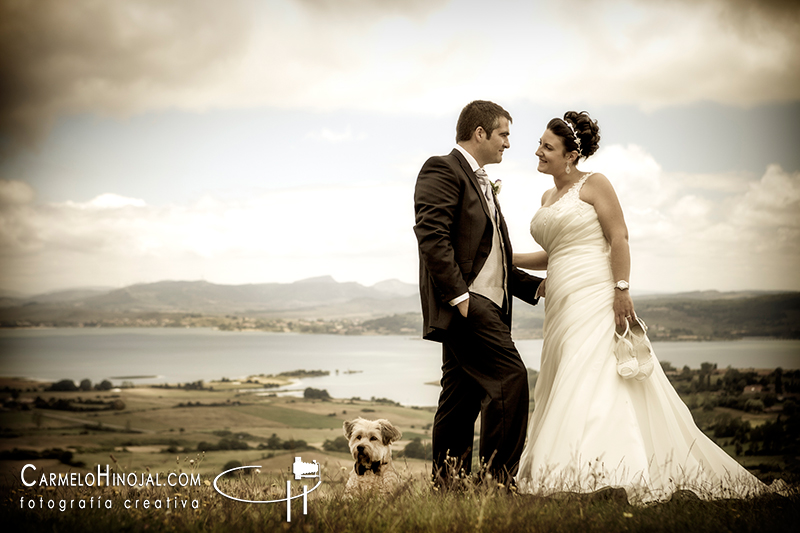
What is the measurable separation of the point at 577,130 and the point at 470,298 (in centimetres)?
161

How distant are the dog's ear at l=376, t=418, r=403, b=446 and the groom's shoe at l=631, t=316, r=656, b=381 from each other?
1.85 meters

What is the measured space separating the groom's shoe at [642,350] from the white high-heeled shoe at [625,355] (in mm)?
33

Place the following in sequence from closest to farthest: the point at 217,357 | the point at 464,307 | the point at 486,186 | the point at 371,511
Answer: the point at 371,511 < the point at 464,307 < the point at 486,186 < the point at 217,357

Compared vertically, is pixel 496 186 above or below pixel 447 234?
above

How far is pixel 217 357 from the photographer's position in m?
45.9

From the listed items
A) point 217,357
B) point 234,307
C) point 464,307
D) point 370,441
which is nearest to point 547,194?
point 464,307

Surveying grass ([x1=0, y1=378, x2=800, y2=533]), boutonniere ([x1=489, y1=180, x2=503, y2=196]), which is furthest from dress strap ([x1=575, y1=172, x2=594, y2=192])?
grass ([x1=0, y1=378, x2=800, y2=533])

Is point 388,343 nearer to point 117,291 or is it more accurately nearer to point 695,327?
point 695,327

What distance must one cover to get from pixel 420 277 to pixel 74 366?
52678 mm

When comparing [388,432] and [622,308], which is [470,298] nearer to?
[622,308]

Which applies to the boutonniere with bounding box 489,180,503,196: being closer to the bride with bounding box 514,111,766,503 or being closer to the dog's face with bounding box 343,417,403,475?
the bride with bounding box 514,111,766,503

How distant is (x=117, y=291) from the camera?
42062 mm

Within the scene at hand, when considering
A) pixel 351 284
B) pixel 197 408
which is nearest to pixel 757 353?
pixel 351 284

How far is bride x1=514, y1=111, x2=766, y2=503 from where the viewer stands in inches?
135
